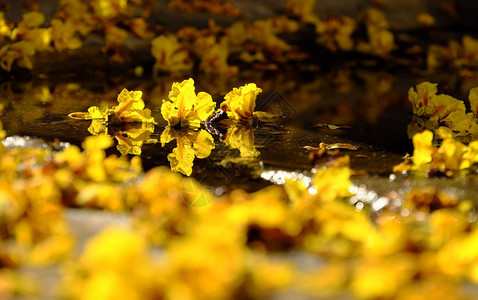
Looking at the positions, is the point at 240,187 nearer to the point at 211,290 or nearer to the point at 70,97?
the point at 211,290

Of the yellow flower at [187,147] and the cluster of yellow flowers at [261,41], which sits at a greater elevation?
the yellow flower at [187,147]

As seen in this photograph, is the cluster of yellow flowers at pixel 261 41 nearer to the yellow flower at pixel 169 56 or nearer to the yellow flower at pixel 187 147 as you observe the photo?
the yellow flower at pixel 169 56

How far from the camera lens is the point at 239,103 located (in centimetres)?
237

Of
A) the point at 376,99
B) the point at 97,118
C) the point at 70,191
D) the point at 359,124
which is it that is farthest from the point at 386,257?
the point at 376,99

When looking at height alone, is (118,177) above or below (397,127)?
above

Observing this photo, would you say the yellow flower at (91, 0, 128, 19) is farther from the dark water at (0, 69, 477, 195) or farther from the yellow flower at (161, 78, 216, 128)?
the yellow flower at (161, 78, 216, 128)

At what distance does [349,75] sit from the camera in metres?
3.71

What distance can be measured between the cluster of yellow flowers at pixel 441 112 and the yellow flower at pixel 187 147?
747 mm

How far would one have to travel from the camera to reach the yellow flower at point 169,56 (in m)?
3.63

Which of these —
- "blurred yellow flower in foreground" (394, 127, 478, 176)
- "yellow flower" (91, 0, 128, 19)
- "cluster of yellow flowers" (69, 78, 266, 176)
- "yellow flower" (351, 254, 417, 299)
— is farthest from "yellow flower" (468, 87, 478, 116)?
"yellow flower" (91, 0, 128, 19)

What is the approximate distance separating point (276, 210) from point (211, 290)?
0.28m

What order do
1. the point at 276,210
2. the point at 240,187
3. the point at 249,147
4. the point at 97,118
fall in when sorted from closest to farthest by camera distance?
the point at 276,210
the point at 240,187
the point at 249,147
the point at 97,118

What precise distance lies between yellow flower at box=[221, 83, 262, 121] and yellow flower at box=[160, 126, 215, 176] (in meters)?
0.15

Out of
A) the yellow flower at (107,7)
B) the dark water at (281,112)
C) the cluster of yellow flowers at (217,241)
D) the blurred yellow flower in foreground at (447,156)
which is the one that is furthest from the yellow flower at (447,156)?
the yellow flower at (107,7)
